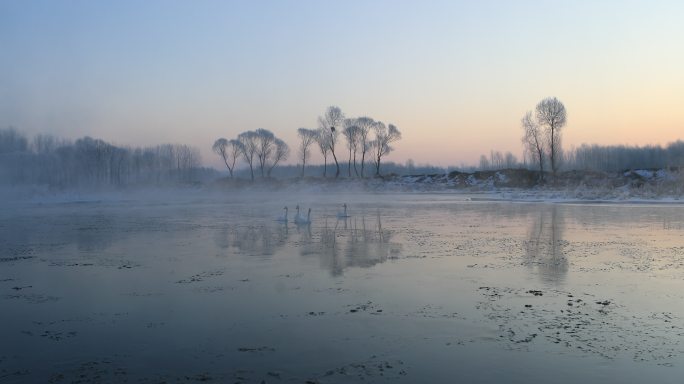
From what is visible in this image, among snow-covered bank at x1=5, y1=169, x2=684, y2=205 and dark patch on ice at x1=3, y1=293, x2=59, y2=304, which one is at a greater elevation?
snow-covered bank at x1=5, y1=169, x2=684, y2=205

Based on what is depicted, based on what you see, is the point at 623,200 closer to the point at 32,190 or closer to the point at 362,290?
the point at 362,290

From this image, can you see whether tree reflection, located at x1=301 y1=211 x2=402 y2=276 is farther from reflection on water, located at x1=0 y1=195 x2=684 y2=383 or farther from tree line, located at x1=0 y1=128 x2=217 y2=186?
tree line, located at x1=0 y1=128 x2=217 y2=186

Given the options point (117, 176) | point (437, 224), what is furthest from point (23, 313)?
point (117, 176)

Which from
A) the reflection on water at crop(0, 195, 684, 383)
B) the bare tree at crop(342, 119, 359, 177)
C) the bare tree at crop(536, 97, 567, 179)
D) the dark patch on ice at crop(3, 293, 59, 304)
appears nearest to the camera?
the reflection on water at crop(0, 195, 684, 383)

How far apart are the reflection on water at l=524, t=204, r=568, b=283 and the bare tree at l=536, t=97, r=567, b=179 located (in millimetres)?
42471

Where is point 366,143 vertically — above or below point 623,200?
above

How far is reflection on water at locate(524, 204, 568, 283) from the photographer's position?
9.44 m

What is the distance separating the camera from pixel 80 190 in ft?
204

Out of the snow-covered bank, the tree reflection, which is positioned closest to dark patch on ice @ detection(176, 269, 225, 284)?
the tree reflection

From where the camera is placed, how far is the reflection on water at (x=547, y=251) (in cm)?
944

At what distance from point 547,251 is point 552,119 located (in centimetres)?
5016

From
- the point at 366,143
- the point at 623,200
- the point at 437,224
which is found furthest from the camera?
the point at 366,143

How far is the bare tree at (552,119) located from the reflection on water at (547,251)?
42.5m

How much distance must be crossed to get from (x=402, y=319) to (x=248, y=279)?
3636mm
